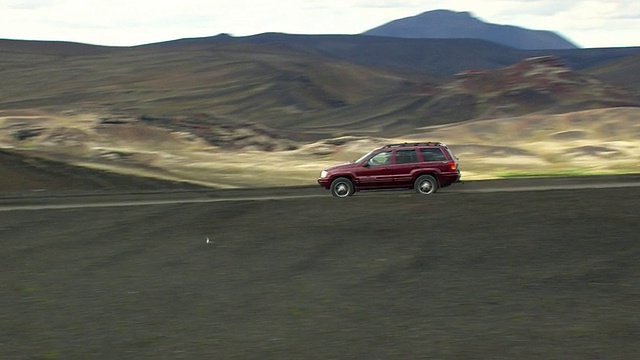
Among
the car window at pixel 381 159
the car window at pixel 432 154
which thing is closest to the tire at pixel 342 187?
the car window at pixel 381 159

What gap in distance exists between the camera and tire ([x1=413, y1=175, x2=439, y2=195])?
27.5 meters

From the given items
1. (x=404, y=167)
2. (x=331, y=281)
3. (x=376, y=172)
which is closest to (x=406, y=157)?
(x=404, y=167)

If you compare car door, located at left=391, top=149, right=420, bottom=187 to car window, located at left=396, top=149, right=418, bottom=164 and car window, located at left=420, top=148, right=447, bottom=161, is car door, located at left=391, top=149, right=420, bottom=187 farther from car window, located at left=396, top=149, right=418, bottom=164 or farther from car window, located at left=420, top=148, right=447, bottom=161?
car window, located at left=420, top=148, right=447, bottom=161

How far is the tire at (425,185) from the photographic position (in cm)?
2752

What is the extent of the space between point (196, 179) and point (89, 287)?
165ft

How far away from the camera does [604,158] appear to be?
77.4 metres

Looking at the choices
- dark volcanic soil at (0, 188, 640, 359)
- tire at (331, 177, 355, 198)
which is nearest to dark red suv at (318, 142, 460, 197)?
tire at (331, 177, 355, 198)

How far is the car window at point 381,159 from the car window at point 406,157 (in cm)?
30

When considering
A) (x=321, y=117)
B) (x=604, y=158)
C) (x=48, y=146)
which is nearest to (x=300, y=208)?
(x=604, y=158)

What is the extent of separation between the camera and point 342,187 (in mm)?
28219

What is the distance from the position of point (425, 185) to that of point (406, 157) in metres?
1.02

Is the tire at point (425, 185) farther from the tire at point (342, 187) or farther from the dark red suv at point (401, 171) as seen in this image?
the tire at point (342, 187)

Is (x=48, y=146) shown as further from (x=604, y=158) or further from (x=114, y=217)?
(x=114, y=217)

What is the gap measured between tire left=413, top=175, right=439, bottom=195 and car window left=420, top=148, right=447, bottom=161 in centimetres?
58
